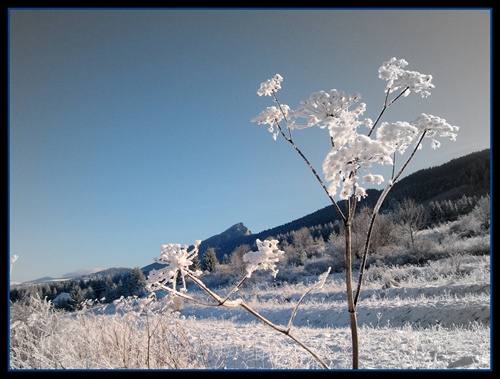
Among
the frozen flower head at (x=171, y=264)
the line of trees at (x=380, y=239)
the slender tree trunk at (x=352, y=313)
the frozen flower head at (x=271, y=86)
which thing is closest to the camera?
the frozen flower head at (x=171, y=264)

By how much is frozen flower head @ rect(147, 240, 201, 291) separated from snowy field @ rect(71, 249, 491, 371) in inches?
12.4

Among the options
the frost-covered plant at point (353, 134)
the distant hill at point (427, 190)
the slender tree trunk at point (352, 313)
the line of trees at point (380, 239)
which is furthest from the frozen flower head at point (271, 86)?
the distant hill at point (427, 190)

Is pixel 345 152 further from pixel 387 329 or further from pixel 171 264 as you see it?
pixel 387 329

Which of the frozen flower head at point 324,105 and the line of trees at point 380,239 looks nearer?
the frozen flower head at point 324,105

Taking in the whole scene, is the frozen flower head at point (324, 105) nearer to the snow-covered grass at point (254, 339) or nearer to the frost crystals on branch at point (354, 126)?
the frost crystals on branch at point (354, 126)

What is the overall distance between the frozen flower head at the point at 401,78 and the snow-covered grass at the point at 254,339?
1.73 meters

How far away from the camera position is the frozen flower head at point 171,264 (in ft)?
4.00

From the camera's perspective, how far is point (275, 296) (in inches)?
626

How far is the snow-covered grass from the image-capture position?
131 inches

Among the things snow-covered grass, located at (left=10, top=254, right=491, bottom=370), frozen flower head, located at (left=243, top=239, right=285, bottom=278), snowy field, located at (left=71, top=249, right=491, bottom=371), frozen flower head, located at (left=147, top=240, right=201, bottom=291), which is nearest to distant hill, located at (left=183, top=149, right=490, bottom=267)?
snowy field, located at (left=71, top=249, right=491, bottom=371)

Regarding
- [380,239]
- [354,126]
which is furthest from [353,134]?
[380,239]

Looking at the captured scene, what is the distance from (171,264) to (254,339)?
4876 mm

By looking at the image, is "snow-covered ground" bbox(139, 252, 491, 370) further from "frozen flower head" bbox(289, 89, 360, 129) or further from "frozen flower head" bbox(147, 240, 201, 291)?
"frozen flower head" bbox(289, 89, 360, 129)
